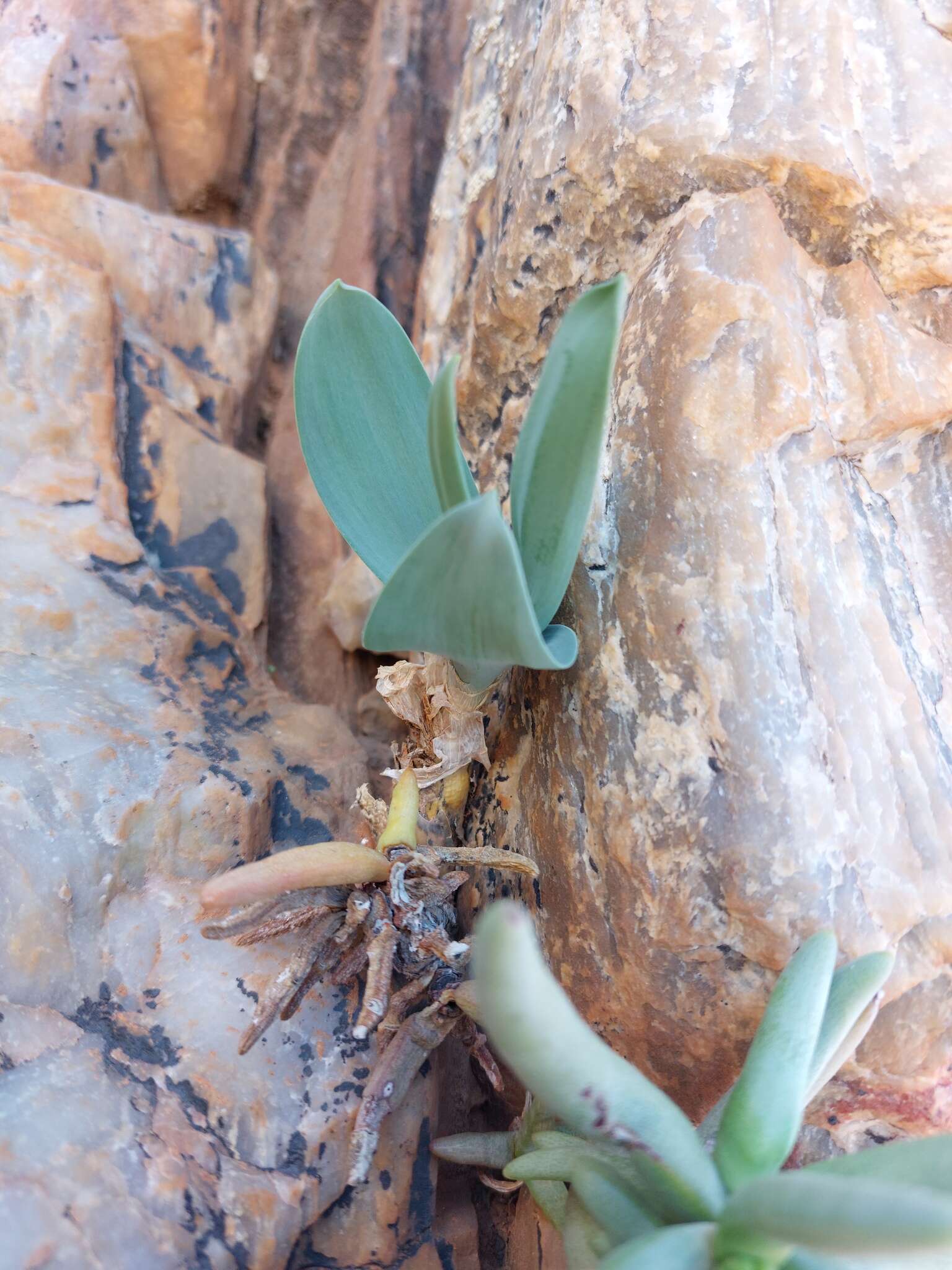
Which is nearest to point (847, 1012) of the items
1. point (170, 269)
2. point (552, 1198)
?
point (552, 1198)

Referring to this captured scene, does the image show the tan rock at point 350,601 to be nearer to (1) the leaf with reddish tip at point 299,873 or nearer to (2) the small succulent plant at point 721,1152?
(1) the leaf with reddish tip at point 299,873

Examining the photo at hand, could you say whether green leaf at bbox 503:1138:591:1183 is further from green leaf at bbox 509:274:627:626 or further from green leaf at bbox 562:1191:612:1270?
green leaf at bbox 509:274:627:626

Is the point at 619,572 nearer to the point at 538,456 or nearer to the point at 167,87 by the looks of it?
the point at 538,456

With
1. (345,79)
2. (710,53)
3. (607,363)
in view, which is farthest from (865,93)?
(345,79)

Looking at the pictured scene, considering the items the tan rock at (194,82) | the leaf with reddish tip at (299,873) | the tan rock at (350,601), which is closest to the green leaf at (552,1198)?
the leaf with reddish tip at (299,873)

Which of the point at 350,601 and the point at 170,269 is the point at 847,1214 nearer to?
the point at 350,601

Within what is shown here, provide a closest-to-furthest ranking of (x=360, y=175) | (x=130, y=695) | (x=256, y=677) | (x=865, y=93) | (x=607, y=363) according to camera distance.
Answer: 1. (x=607, y=363)
2. (x=865, y=93)
3. (x=130, y=695)
4. (x=256, y=677)
5. (x=360, y=175)

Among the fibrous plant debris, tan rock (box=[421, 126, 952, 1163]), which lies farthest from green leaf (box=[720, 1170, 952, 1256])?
the fibrous plant debris
